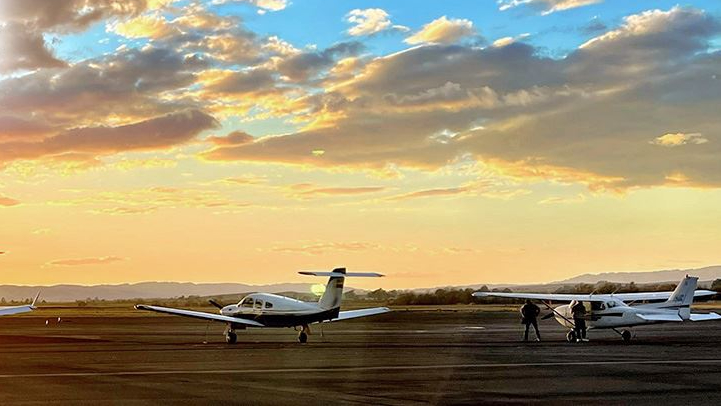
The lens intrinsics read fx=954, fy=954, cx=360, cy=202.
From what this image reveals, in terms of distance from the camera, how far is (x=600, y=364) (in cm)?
2691

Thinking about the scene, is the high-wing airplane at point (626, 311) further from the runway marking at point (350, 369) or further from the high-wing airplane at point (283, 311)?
the runway marking at point (350, 369)

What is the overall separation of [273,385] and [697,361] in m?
14.1

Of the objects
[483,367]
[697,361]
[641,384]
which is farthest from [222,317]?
[641,384]

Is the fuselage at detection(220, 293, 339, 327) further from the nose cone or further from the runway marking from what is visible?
the runway marking

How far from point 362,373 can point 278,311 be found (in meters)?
16.2

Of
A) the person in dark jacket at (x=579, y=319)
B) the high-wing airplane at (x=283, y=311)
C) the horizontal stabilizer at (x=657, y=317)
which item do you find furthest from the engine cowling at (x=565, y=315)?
the high-wing airplane at (x=283, y=311)

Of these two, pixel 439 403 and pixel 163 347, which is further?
pixel 163 347

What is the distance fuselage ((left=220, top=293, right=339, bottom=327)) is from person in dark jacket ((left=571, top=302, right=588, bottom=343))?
1019 cm

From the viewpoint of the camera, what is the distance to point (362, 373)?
76.9ft

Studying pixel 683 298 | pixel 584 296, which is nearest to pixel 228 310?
pixel 584 296

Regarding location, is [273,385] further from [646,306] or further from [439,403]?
[646,306]

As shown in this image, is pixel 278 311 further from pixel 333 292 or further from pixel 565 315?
pixel 565 315

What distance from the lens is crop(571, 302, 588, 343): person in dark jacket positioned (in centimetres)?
4053

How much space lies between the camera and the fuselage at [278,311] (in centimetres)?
3909
